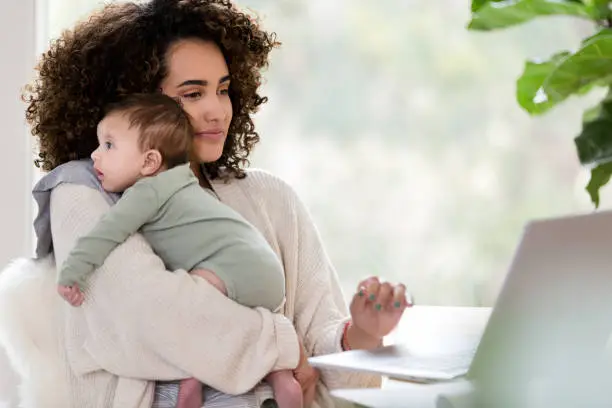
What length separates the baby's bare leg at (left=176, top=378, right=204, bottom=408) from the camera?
1.68m

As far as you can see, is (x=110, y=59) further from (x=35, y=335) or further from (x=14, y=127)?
(x=14, y=127)

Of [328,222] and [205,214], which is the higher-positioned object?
[205,214]

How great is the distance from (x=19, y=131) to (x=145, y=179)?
4.68 ft

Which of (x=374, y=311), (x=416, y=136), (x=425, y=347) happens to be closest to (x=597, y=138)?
(x=425, y=347)

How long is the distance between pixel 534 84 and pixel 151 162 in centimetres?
84

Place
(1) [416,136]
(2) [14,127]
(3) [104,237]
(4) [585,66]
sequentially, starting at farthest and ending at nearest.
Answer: (1) [416,136] < (2) [14,127] < (3) [104,237] < (4) [585,66]

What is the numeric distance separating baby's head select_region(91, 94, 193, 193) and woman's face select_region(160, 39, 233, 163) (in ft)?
0.34

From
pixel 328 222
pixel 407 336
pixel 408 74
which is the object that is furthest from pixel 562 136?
pixel 407 336

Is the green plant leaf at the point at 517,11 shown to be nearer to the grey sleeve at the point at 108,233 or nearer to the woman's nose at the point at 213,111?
the grey sleeve at the point at 108,233

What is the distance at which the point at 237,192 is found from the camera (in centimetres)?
209

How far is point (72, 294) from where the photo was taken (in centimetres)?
171

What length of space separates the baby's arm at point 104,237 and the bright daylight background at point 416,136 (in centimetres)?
168

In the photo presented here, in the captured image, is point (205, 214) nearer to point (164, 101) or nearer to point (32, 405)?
point (164, 101)

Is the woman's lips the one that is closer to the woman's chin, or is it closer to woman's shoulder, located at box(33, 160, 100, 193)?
the woman's chin
